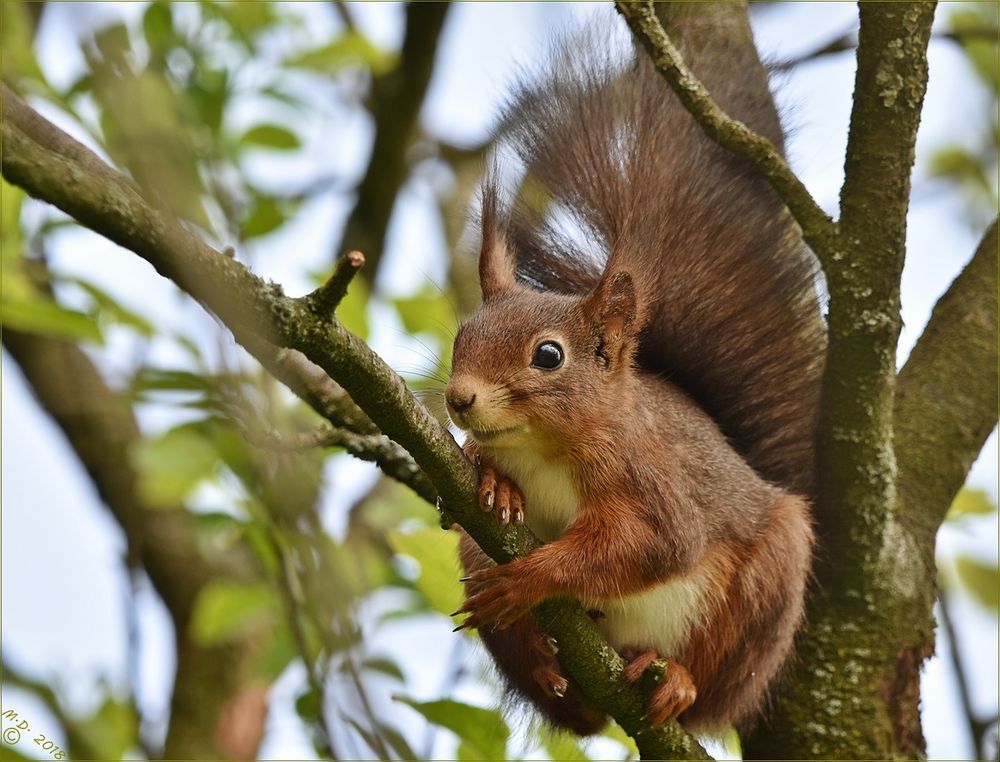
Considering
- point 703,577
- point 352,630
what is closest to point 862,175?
point 703,577

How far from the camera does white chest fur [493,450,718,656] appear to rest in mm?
2100

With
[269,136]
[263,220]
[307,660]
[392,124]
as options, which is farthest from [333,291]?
[392,124]

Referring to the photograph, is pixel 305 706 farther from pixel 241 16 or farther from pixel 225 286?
pixel 241 16

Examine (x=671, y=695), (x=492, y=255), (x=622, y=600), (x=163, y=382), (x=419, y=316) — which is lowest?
(x=671, y=695)

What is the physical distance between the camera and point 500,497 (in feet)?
6.04

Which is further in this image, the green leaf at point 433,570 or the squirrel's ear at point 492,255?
the squirrel's ear at point 492,255

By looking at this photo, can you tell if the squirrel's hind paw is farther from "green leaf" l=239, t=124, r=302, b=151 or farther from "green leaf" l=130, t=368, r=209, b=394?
"green leaf" l=239, t=124, r=302, b=151

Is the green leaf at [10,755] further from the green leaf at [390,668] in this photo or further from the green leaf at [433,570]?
the green leaf at [390,668]

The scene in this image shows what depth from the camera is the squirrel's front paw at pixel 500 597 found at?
1.78 m

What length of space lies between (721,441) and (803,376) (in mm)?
272

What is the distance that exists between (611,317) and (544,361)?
152 mm

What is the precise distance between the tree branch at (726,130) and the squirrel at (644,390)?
0.30 metres

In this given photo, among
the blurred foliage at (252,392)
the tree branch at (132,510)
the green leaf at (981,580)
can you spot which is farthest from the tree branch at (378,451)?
the tree branch at (132,510)

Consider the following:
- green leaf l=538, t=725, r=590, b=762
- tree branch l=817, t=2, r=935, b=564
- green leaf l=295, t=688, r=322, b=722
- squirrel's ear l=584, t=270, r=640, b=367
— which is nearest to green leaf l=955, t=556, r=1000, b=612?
tree branch l=817, t=2, r=935, b=564
